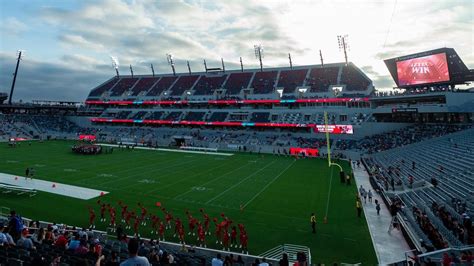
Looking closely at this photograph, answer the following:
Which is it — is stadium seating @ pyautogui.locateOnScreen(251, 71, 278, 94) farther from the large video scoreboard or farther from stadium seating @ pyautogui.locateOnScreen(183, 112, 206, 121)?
the large video scoreboard

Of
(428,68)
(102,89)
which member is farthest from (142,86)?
(428,68)

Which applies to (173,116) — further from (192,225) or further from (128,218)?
Answer: (192,225)

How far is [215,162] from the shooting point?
1534 inches

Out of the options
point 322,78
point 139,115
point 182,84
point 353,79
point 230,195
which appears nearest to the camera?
point 230,195

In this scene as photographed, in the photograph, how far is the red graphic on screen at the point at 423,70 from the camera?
37.7 metres

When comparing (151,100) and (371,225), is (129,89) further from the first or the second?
(371,225)

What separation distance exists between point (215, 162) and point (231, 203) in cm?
1840

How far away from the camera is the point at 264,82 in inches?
2788

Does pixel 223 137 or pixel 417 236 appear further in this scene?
pixel 223 137

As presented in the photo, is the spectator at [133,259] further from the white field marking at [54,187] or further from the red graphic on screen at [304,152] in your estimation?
the red graphic on screen at [304,152]

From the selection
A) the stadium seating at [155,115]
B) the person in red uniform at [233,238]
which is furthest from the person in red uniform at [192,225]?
the stadium seating at [155,115]

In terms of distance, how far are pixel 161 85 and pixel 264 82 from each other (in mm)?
30069

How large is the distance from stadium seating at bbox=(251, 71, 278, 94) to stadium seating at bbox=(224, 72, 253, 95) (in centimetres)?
201

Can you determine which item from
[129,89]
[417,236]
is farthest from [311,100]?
[129,89]
